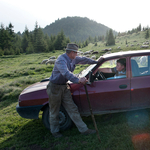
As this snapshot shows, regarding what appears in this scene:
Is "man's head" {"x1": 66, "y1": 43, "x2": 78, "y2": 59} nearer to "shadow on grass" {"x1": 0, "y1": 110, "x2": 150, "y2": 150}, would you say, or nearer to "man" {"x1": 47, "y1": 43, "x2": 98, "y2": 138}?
"man" {"x1": 47, "y1": 43, "x2": 98, "y2": 138}

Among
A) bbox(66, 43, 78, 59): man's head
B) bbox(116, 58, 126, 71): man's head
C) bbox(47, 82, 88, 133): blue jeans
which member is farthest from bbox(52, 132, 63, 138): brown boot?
bbox(116, 58, 126, 71): man's head

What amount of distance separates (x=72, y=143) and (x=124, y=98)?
161cm

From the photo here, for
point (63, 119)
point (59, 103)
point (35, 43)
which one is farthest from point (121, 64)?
point (35, 43)

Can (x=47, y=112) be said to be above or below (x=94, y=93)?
below

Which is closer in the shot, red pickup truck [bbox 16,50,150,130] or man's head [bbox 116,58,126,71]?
red pickup truck [bbox 16,50,150,130]

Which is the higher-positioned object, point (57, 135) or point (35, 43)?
point (35, 43)

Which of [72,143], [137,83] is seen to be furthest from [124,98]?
[72,143]

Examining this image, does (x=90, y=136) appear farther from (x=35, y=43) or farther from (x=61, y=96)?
(x=35, y=43)

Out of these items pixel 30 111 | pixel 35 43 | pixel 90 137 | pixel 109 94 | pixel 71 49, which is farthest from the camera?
pixel 35 43

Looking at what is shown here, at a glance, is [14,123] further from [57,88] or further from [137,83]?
[137,83]

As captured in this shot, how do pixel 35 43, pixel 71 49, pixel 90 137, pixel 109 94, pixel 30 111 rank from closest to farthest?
1. pixel 71 49
2. pixel 90 137
3. pixel 109 94
4. pixel 30 111
5. pixel 35 43

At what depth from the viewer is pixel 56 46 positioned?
4753 cm

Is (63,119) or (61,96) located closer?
(61,96)

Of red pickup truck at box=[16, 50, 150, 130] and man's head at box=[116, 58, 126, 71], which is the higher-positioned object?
man's head at box=[116, 58, 126, 71]
